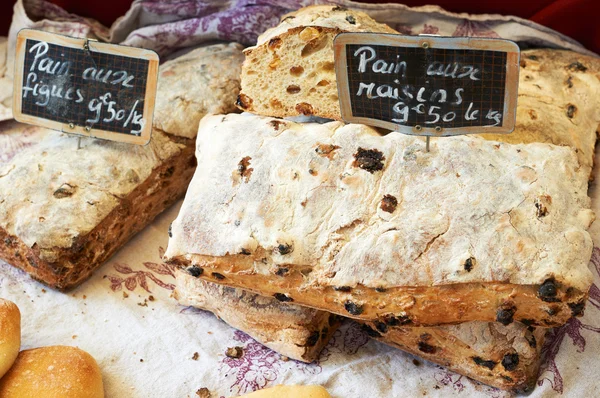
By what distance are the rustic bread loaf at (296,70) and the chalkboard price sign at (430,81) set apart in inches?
8.9

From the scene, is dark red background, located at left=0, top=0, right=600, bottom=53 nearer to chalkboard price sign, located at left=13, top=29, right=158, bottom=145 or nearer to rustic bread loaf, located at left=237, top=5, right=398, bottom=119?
rustic bread loaf, located at left=237, top=5, right=398, bottom=119

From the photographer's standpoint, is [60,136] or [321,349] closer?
[321,349]

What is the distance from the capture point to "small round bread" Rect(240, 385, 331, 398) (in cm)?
169

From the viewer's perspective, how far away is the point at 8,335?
5.73 ft

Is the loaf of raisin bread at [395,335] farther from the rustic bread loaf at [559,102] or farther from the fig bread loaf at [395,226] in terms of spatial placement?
the rustic bread loaf at [559,102]

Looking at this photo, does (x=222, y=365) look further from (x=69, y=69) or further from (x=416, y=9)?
(x=416, y=9)

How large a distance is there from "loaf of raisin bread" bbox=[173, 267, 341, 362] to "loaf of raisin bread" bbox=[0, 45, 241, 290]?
404 mm

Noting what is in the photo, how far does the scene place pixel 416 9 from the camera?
2574 mm

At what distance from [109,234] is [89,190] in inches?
6.5

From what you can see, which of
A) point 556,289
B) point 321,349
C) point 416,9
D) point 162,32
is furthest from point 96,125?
point 556,289

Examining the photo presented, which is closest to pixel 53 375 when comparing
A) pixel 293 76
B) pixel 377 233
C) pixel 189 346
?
pixel 189 346

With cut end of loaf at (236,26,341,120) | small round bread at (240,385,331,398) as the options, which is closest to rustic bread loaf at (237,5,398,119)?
cut end of loaf at (236,26,341,120)

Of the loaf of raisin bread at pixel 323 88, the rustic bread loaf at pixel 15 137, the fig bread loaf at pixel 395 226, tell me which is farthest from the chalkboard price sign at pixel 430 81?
the rustic bread loaf at pixel 15 137

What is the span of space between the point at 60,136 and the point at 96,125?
225 millimetres
